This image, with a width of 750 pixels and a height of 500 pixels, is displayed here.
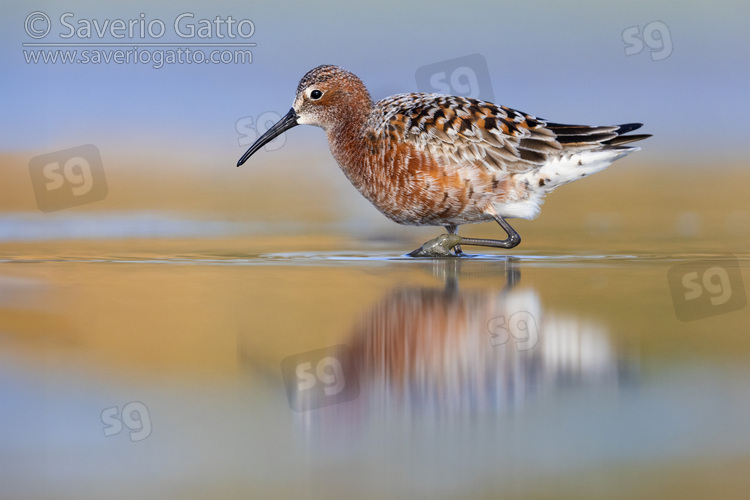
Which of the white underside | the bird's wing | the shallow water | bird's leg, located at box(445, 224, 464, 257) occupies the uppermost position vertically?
the bird's wing

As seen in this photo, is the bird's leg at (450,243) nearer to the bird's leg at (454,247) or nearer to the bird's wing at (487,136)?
the bird's leg at (454,247)

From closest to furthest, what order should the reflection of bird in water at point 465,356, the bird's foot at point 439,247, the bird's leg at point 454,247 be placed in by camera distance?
the reflection of bird in water at point 465,356
the bird's foot at point 439,247
the bird's leg at point 454,247

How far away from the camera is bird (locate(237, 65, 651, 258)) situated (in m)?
6.69

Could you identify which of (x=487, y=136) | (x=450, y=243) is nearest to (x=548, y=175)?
(x=487, y=136)

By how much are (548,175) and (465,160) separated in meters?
0.61

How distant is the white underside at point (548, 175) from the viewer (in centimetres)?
677

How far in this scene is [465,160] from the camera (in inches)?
264

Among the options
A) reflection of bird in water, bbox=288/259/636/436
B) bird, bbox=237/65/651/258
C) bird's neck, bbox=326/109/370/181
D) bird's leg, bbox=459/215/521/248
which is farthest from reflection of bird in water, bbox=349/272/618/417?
Answer: bird's neck, bbox=326/109/370/181

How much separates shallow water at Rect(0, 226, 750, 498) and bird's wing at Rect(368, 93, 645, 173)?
3.39 ft

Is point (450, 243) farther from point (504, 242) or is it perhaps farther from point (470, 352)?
point (470, 352)

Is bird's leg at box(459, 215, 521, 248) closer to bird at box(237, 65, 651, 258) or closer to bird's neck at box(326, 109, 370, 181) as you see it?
bird at box(237, 65, 651, 258)

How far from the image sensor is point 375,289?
541 cm

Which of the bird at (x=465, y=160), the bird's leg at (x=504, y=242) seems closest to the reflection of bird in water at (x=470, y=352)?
the bird at (x=465, y=160)

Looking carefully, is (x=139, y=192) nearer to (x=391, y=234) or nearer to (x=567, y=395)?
(x=391, y=234)
